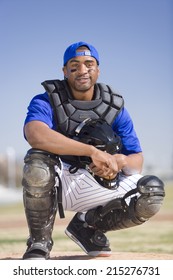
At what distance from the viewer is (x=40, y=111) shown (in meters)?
4.56

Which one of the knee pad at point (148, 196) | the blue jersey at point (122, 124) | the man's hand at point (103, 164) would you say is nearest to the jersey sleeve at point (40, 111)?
the blue jersey at point (122, 124)

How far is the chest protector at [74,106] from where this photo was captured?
4.72m

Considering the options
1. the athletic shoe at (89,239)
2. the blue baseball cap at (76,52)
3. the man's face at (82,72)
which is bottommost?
the athletic shoe at (89,239)

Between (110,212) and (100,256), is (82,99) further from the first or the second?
(100,256)

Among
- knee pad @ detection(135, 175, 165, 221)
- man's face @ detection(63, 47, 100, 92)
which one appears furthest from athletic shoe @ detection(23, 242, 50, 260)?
man's face @ detection(63, 47, 100, 92)

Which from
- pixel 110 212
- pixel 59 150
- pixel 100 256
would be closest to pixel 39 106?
pixel 59 150

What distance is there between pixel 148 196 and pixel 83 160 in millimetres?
653

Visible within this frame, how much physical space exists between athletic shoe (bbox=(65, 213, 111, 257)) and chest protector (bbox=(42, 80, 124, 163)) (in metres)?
0.79

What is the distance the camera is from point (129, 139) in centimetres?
492

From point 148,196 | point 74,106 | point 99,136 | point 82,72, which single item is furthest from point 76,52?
point 148,196

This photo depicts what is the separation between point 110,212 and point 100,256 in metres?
0.48

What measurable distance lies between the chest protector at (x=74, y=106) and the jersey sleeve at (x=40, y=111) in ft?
0.20

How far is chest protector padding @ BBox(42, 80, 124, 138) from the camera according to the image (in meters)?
4.72

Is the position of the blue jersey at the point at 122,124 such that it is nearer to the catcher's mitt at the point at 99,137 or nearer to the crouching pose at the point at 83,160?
the crouching pose at the point at 83,160
